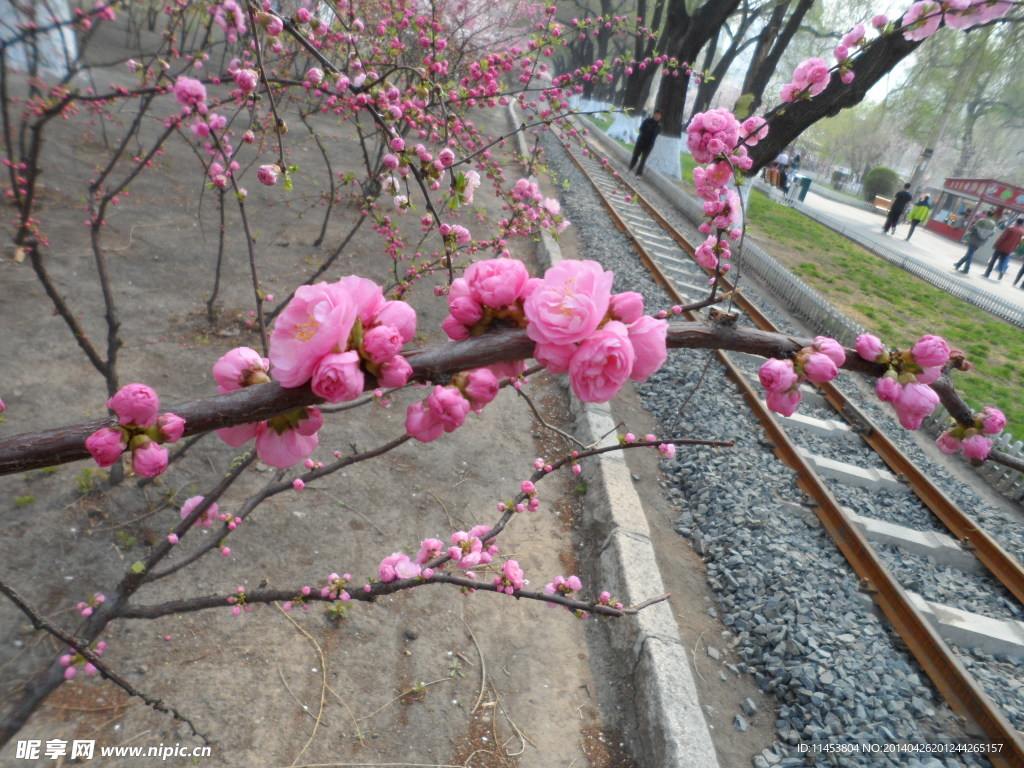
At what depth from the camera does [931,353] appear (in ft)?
3.07

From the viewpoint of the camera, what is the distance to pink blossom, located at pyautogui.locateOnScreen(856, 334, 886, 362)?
984 millimetres

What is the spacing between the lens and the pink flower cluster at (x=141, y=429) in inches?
27.4

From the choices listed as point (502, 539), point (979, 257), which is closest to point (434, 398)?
point (502, 539)

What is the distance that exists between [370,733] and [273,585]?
962 mm

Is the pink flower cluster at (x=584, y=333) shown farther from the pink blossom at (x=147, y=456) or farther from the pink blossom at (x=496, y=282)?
the pink blossom at (x=147, y=456)

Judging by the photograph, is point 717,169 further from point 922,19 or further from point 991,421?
point 991,421

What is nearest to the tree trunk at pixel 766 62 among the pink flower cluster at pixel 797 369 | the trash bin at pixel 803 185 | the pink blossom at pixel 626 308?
the trash bin at pixel 803 185

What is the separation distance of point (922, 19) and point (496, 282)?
6.59 ft

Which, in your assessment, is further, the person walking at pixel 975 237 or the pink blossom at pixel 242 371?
the person walking at pixel 975 237

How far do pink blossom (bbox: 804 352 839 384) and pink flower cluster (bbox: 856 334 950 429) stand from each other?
3.8 inches

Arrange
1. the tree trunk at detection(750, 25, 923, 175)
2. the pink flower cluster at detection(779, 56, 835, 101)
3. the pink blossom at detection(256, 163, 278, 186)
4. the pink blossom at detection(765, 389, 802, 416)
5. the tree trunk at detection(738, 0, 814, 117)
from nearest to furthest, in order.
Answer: the pink blossom at detection(765, 389, 802, 416) → the pink flower cluster at detection(779, 56, 835, 101) → the pink blossom at detection(256, 163, 278, 186) → the tree trunk at detection(750, 25, 923, 175) → the tree trunk at detection(738, 0, 814, 117)

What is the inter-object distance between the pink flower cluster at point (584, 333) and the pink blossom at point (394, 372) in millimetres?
169

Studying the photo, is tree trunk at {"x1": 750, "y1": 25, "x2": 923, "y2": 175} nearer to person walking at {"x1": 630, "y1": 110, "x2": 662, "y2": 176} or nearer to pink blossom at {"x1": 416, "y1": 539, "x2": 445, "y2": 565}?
person walking at {"x1": 630, "y1": 110, "x2": 662, "y2": 176}

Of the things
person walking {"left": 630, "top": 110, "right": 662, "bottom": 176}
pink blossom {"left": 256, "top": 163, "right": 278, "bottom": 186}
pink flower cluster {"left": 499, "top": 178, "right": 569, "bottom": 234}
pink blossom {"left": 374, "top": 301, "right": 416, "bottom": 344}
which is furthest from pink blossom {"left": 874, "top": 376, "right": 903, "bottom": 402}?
person walking {"left": 630, "top": 110, "right": 662, "bottom": 176}
